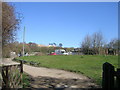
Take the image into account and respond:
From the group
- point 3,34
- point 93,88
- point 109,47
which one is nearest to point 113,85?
point 93,88

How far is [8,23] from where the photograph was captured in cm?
782

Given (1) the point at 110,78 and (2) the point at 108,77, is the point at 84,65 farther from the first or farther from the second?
(1) the point at 110,78

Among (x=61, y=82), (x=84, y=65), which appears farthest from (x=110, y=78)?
(x=84, y=65)

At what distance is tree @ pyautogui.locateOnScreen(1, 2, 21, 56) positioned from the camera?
297 inches

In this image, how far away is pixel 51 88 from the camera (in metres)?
6.24

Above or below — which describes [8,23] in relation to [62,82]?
above

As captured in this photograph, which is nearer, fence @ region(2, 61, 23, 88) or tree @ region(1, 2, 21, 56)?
fence @ region(2, 61, 23, 88)

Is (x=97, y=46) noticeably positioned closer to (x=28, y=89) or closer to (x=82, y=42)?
(x=82, y=42)

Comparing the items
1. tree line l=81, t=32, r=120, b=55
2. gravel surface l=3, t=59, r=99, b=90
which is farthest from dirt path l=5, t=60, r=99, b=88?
tree line l=81, t=32, r=120, b=55

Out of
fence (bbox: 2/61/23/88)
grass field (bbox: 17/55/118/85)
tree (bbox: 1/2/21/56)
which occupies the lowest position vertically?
grass field (bbox: 17/55/118/85)

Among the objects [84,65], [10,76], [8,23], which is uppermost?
[8,23]

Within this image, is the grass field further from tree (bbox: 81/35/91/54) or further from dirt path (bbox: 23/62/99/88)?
tree (bbox: 81/35/91/54)

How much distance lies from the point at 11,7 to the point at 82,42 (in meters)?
46.1

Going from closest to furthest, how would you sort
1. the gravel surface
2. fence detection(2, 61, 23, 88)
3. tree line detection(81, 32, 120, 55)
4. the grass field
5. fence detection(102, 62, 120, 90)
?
fence detection(102, 62, 120, 90) → fence detection(2, 61, 23, 88) → the gravel surface → the grass field → tree line detection(81, 32, 120, 55)
